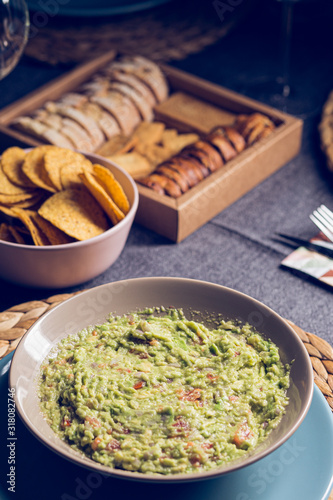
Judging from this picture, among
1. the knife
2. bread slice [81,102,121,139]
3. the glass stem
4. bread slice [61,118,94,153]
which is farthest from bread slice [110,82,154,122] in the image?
the knife

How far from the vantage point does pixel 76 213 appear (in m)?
1.62

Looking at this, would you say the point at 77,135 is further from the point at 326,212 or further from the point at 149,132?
the point at 326,212

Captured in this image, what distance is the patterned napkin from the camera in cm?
171

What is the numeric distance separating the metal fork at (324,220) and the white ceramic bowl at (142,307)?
579 mm

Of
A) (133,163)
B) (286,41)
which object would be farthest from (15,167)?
(286,41)

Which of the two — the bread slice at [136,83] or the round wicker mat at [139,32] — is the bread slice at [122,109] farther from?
the round wicker mat at [139,32]

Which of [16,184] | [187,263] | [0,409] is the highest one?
[16,184]

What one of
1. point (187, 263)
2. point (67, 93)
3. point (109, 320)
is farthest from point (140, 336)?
point (67, 93)

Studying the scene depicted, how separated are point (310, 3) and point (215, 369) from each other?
2.38 m

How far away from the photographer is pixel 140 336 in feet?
4.33

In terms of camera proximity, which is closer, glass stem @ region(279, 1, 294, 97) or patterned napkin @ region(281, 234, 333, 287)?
patterned napkin @ region(281, 234, 333, 287)

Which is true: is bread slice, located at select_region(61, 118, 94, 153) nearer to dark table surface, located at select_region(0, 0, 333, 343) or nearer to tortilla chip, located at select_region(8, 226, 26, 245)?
dark table surface, located at select_region(0, 0, 333, 343)

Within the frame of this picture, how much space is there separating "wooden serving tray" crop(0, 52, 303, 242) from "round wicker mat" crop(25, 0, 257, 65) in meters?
0.32

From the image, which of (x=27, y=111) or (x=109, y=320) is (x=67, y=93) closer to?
(x=27, y=111)
